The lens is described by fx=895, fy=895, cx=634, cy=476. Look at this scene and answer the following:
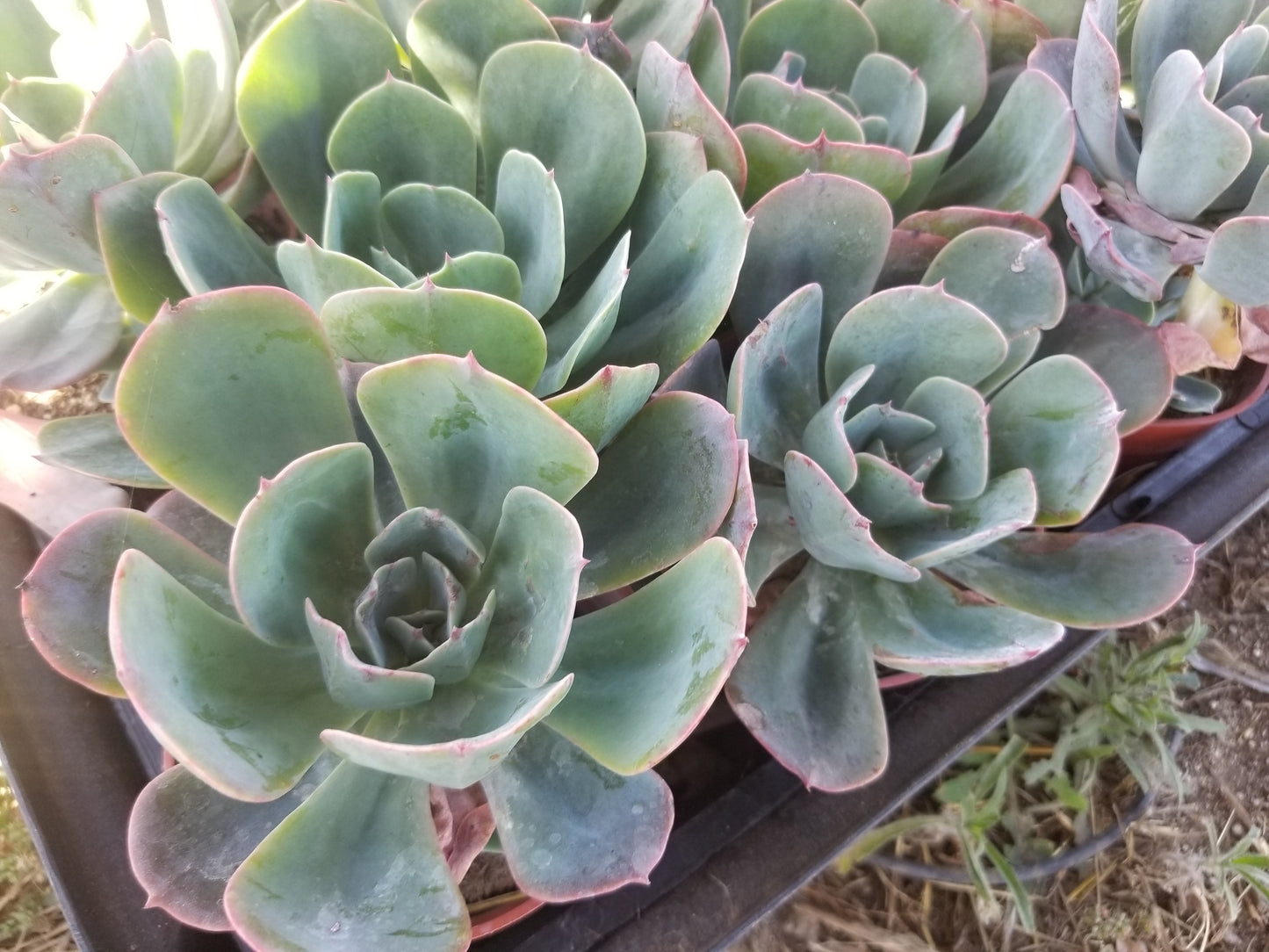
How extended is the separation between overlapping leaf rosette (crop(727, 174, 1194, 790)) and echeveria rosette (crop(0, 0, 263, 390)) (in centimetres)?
37

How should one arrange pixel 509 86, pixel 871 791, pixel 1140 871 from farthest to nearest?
pixel 1140 871, pixel 871 791, pixel 509 86

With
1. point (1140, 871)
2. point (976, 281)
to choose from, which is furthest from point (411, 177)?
point (1140, 871)

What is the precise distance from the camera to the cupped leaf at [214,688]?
37cm

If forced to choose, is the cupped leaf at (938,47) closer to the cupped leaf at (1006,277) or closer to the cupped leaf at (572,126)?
the cupped leaf at (1006,277)

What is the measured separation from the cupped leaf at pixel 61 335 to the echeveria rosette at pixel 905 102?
0.47 m

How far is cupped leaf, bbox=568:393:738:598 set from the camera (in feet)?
1.60

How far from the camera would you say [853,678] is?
2.10 feet

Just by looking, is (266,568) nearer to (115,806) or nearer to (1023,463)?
(115,806)

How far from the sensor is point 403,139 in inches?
23.2

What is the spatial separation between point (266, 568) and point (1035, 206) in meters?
0.63

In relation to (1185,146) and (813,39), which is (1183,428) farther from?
(813,39)

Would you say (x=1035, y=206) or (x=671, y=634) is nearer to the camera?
(x=671, y=634)

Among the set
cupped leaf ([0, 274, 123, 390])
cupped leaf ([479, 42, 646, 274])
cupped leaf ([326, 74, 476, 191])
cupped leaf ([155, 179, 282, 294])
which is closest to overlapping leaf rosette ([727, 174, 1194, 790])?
cupped leaf ([479, 42, 646, 274])

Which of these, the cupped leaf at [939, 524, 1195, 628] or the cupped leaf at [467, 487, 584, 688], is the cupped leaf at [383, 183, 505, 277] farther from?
the cupped leaf at [939, 524, 1195, 628]
